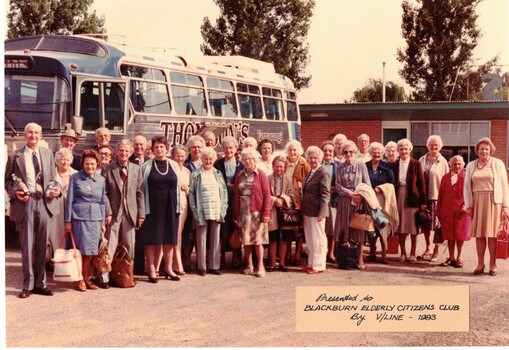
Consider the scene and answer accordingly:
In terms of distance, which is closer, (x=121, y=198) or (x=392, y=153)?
(x=121, y=198)

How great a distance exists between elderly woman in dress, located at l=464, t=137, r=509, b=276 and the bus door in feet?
15.2

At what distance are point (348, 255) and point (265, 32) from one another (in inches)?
145

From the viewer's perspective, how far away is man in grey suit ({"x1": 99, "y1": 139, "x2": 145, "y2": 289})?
23.7 ft

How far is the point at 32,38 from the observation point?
8.77 m

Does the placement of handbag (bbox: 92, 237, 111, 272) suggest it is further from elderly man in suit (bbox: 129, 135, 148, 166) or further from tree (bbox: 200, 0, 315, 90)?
tree (bbox: 200, 0, 315, 90)

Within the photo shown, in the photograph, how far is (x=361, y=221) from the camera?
27.2ft

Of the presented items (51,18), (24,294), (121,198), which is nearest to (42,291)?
(24,294)

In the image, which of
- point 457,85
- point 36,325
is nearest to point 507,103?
point 457,85

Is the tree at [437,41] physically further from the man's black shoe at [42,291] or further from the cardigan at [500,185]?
the man's black shoe at [42,291]

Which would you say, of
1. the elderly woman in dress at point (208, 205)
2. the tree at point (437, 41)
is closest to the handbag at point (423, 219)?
the tree at point (437, 41)

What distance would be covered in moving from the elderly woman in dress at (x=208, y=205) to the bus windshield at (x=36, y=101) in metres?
2.19

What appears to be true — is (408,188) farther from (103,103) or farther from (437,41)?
(437,41)

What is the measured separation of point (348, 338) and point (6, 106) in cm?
502

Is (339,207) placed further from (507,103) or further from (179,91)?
(507,103)
